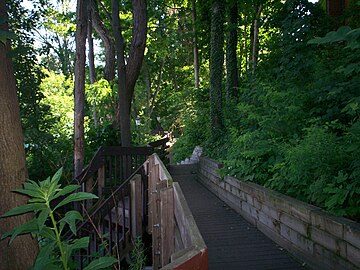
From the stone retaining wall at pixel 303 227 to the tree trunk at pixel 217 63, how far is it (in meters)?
6.76

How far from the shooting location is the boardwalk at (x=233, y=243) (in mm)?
4406

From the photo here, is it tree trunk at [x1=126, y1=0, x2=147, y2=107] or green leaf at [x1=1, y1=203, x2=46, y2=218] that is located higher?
tree trunk at [x1=126, y1=0, x2=147, y2=107]

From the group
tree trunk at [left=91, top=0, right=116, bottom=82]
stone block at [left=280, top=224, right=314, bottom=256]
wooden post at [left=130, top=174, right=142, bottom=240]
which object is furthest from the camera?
tree trunk at [left=91, top=0, right=116, bottom=82]

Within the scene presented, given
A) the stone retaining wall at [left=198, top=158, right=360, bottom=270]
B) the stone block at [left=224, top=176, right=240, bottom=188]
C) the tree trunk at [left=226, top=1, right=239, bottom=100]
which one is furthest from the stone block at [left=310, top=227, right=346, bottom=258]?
the tree trunk at [left=226, top=1, right=239, bottom=100]

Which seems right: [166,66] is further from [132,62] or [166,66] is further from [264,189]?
[264,189]

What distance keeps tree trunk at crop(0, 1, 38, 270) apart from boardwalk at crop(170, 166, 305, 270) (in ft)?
8.18

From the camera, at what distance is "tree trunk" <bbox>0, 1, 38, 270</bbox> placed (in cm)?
256

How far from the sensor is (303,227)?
14.0ft

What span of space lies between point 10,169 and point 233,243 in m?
3.69

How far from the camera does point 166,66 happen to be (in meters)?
36.8

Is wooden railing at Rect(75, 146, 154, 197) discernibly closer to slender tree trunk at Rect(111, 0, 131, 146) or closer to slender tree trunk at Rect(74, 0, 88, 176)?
slender tree trunk at Rect(74, 0, 88, 176)

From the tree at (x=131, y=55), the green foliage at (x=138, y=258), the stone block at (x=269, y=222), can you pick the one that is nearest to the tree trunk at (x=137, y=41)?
the tree at (x=131, y=55)

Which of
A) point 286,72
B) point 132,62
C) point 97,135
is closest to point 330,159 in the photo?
point 286,72

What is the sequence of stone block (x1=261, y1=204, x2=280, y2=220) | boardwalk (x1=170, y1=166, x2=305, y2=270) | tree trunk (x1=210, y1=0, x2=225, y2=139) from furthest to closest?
tree trunk (x1=210, y1=0, x2=225, y2=139)
stone block (x1=261, y1=204, x2=280, y2=220)
boardwalk (x1=170, y1=166, x2=305, y2=270)
